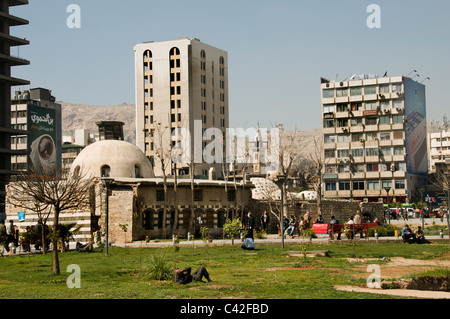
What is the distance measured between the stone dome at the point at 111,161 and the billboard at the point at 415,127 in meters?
50.8

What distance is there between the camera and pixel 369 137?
8850 cm

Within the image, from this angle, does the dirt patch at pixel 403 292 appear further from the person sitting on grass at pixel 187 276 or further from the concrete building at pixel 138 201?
the concrete building at pixel 138 201

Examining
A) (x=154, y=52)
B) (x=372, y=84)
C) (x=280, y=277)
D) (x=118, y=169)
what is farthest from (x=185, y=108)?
(x=280, y=277)

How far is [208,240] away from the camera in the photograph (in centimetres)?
3538

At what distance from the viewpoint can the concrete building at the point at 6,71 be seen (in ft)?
278

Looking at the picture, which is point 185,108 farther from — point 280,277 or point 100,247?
point 280,277

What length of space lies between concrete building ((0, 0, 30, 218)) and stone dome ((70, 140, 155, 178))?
1541 inches

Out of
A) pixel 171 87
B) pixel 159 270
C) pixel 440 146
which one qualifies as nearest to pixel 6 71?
pixel 171 87

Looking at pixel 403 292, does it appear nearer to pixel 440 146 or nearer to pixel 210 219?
pixel 210 219

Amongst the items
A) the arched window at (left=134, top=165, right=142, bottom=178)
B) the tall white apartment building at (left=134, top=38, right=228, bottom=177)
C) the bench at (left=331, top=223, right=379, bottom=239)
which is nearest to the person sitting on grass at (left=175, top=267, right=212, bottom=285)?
the bench at (left=331, top=223, right=379, bottom=239)

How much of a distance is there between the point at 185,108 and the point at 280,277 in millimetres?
86161

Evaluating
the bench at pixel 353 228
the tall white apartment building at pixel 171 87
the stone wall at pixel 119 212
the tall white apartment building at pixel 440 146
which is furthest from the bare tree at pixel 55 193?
the tall white apartment building at pixel 440 146

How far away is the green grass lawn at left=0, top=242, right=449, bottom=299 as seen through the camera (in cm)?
1537

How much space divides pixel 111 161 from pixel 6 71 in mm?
46898
